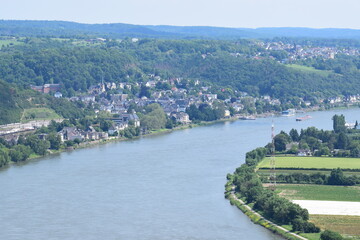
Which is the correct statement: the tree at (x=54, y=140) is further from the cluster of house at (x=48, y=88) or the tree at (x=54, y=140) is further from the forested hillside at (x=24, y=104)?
the cluster of house at (x=48, y=88)

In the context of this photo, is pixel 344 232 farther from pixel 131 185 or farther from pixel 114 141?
pixel 114 141

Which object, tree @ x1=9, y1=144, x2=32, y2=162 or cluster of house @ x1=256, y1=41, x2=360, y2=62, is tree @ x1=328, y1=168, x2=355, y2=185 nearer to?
tree @ x1=9, y1=144, x2=32, y2=162

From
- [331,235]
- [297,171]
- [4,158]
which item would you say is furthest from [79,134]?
[331,235]

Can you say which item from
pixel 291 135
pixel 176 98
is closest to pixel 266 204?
pixel 291 135

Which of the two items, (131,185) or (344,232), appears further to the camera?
(131,185)

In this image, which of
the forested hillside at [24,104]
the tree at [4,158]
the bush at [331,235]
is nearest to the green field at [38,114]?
the forested hillside at [24,104]

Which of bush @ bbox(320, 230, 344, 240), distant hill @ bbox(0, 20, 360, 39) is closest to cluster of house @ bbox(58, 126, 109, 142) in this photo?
bush @ bbox(320, 230, 344, 240)

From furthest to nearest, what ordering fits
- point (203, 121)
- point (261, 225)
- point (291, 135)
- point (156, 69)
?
point (156, 69) < point (203, 121) < point (291, 135) < point (261, 225)
